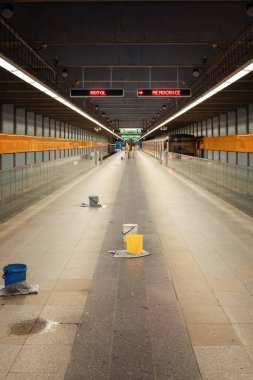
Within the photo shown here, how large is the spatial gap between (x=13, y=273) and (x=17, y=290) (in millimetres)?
245

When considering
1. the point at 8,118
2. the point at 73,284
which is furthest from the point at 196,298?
the point at 8,118

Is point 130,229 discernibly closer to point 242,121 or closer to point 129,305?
point 129,305

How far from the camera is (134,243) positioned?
26.1 ft

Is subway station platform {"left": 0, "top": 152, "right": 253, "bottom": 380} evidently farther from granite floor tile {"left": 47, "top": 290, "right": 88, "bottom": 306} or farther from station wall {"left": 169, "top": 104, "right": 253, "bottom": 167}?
station wall {"left": 169, "top": 104, "right": 253, "bottom": 167}

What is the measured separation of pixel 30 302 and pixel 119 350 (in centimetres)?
180

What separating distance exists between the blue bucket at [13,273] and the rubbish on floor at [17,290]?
0.24 feet

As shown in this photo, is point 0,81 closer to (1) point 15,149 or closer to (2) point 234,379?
(1) point 15,149

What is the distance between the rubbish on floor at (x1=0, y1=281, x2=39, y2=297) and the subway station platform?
0.43ft

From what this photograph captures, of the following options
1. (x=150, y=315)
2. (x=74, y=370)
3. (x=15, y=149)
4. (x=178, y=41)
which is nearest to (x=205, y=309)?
(x=150, y=315)

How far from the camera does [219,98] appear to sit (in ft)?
56.7

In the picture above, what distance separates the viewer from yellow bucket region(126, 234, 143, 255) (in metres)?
7.94

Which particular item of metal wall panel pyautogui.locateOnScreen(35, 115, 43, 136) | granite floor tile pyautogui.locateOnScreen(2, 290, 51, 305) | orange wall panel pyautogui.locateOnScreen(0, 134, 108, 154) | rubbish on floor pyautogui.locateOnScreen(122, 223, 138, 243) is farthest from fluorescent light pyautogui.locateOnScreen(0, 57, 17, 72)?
metal wall panel pyautogui.locateOnScreen(35, 115, 43, 136)

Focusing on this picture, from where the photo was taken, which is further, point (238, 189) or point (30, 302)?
point (238, 189)

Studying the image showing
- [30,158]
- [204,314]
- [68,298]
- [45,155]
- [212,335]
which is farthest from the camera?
[45,155]
